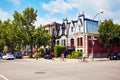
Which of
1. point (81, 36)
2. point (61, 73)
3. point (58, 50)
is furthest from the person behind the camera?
point (58, 50)

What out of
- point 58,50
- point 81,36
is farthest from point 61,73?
point 58,50

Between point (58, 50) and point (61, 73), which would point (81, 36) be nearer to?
point (58, 50)

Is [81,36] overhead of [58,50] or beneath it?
overhead

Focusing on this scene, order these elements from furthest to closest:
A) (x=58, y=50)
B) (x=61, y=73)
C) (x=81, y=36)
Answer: (x=58, y=50) → (x=81, y=36) → (x=61, y=73)

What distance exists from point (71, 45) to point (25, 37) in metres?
11.3

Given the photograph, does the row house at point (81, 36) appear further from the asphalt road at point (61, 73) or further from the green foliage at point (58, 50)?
the asphalt road at point (61, 73)

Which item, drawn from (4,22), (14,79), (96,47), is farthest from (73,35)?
(14,79)

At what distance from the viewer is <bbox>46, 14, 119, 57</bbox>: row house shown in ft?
186

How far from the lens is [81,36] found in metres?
57.6

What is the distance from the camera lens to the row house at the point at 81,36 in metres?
56.8

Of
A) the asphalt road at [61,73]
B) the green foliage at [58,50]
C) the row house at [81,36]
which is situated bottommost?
the asphalt road at [61,73]

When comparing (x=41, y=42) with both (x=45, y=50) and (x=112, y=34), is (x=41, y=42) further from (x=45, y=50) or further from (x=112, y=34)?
(x=112, y=34)

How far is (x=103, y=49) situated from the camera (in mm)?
58594

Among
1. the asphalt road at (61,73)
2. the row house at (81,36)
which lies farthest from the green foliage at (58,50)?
the asphalt road at (61,73)
